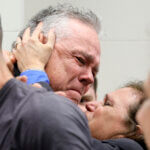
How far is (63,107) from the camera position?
768 mm

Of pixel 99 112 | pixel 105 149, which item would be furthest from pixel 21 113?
pixel 99 112

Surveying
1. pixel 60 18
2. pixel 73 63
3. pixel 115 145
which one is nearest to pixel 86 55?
pixel 73 63

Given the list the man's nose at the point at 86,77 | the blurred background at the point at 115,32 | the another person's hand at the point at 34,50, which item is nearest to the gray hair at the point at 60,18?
the another person's hand at the point at 34,50

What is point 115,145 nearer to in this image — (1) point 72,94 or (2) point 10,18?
(1) point 72,94

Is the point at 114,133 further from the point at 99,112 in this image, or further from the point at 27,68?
the point at 27,68

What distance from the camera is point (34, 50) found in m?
1.21

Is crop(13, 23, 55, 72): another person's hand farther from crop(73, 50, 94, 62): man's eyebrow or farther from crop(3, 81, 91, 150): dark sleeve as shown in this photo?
crop(3, 81, 91, 150): dark sleeve

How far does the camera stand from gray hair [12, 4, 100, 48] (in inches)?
50.8

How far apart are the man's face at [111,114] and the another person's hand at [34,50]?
410mm

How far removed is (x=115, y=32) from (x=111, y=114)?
31.8 inches

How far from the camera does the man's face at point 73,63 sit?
49.6 inches

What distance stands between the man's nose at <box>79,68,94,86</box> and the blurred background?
92 centimetres

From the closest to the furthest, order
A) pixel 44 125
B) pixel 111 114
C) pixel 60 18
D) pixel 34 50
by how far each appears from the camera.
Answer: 1. pixel 44 125
2. pixel 34 50
3. pixel 60 18
4. pixel 111 114

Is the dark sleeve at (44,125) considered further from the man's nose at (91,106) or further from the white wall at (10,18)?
the white wall at (10,18)
